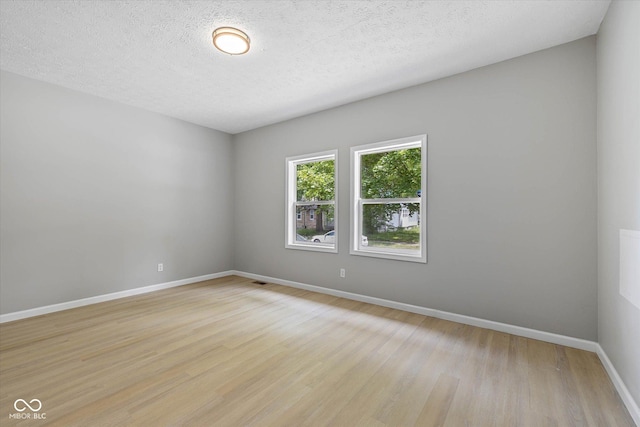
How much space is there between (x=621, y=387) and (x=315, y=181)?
385 cm

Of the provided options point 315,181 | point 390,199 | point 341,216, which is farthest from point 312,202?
point 390,199

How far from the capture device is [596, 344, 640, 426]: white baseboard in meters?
1.63

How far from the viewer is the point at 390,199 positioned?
12.2 ft

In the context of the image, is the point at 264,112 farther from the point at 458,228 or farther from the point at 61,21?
the point at 458,228

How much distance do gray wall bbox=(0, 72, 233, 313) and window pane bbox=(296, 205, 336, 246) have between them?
1766 mm

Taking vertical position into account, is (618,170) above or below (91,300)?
above

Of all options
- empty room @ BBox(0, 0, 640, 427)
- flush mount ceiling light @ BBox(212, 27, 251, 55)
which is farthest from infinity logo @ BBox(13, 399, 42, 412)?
flush mount ceiling light @ BBox(212, 27, 251, 55)

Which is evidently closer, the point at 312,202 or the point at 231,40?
the point at 231,40

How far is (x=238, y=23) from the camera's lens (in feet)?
7.70

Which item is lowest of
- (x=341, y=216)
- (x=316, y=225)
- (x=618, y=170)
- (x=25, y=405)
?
(x=25, y=405)

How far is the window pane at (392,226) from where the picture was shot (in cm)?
353

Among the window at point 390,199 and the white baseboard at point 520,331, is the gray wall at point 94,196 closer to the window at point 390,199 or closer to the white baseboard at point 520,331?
the white baseboard at point 520,331

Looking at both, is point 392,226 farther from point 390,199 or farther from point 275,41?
point 275,41

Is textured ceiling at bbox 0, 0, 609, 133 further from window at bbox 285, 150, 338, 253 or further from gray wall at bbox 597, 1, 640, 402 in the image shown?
window at bbox 285, 150, 338, 253
